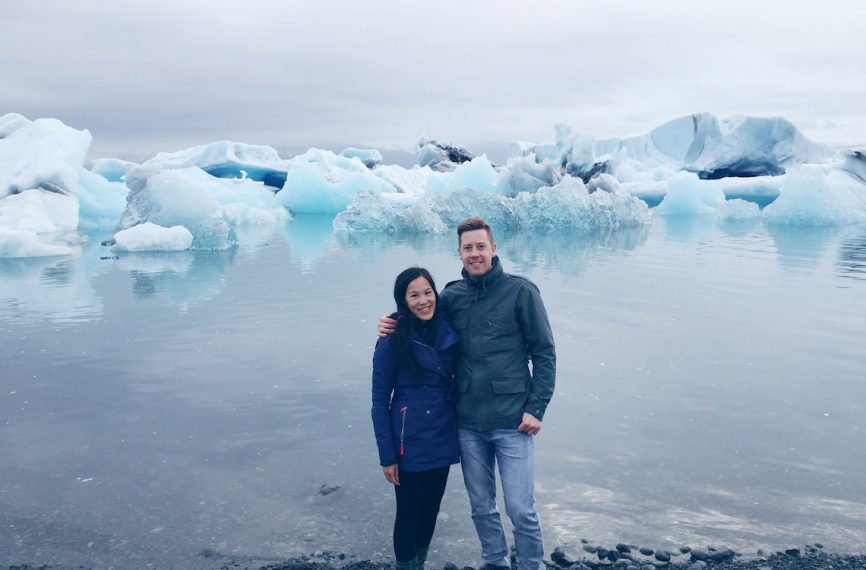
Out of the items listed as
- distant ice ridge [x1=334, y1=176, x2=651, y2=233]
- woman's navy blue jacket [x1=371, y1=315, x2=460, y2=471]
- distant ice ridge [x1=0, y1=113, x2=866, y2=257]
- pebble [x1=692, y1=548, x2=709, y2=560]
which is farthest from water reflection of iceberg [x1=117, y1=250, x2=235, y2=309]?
pebble [x1=692, y1=548, x2=709, y2=560]

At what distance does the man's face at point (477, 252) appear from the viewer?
273cm

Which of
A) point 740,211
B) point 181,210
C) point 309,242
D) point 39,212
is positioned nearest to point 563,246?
point 309,242

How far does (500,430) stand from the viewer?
9.00 ft

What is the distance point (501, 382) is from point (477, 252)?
1.78 ft

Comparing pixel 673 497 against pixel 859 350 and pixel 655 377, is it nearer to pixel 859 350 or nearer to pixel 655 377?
pixel 655 377

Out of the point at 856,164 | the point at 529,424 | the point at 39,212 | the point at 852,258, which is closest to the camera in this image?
the point at 529,424

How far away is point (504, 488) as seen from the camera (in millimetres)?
2758

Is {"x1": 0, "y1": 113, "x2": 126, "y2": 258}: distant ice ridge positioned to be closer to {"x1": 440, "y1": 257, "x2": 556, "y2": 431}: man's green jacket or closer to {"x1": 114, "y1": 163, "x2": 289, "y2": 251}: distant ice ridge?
{"x1": 114, "y1": 163, "x2": 289, "y2": 251}: distant ice ridge

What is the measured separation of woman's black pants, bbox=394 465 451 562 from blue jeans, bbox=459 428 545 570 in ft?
0.46

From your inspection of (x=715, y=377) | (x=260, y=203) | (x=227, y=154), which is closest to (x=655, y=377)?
(x=715, y=377)

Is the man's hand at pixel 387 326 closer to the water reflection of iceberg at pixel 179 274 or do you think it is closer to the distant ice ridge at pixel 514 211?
the water reflection of iceberg at pixel 179 274

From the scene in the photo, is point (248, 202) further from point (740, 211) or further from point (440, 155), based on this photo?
point (740, 211)

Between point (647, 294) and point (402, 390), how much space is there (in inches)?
323

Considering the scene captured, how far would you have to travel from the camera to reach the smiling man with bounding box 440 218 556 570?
2707mm
